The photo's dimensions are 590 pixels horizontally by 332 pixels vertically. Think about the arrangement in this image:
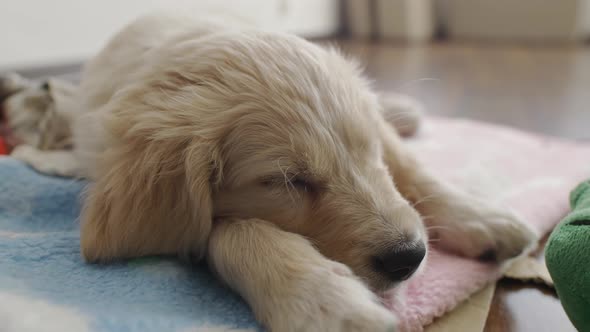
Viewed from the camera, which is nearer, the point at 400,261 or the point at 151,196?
the point at 400,261

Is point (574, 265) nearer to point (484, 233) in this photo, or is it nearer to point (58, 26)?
point (484, 233)

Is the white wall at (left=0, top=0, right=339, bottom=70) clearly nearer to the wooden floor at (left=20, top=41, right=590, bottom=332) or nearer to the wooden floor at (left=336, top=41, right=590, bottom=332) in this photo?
the wooden floor at (left=20, top=41, right=590, bottom=332)

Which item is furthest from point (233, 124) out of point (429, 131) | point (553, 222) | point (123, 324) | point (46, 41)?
point (46, 41)

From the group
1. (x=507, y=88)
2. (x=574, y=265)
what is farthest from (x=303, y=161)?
(x=507, y=88)

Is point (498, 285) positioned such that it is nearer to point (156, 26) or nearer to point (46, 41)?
point (156, 26)

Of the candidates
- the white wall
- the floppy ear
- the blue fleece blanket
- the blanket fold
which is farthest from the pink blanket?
the white wall

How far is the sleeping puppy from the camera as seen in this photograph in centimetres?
127

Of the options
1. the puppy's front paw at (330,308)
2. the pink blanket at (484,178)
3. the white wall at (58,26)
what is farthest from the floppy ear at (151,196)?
the white wall at (58,26)

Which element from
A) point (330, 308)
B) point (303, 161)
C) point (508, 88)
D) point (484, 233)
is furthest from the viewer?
point (508, 88)

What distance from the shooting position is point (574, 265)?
1181 mm

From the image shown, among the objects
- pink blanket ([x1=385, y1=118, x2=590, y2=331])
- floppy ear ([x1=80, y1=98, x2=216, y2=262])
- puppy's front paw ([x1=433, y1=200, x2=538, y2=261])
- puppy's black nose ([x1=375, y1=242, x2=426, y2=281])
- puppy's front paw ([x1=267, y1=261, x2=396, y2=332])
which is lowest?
pink blanket ([x1=385, y1=118, x2=590, y2=331])

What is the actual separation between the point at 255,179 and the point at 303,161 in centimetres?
13

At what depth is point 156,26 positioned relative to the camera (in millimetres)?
2113

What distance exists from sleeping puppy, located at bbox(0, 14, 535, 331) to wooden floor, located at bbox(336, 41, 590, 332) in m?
0.22
